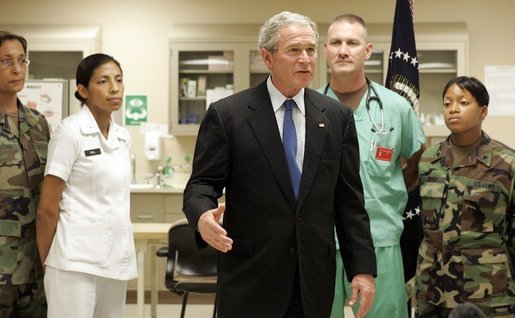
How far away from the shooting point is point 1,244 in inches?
100

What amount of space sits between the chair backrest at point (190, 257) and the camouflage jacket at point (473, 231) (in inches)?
71.7

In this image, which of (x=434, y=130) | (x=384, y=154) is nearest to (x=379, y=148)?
(x=384, y=154)

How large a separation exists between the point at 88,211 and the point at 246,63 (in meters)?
3.66

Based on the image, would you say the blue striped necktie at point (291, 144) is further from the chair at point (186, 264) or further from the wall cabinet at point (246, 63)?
the wall cabinet at point (246, 63)

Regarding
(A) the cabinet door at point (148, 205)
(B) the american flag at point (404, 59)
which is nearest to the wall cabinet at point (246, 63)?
(A) the cabinet door at point (148, 205)

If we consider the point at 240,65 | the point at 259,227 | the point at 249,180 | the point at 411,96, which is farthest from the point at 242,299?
the point at 240,65

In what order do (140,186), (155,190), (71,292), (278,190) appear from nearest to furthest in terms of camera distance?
(278,190) < (71,292) < (155,190) < (140,186)

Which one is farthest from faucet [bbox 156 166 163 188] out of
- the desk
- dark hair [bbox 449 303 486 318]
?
dark hair [bbox 449 303 486 318]

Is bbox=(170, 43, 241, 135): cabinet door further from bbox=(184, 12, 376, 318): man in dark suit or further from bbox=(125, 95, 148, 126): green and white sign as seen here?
bbox=(184, 12, 376, 318): man in dark suit

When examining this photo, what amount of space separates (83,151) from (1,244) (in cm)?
45

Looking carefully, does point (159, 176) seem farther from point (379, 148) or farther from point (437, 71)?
point (379, 148)

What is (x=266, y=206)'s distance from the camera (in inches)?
76.2

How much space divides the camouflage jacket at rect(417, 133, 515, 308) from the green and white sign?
13.4 ft

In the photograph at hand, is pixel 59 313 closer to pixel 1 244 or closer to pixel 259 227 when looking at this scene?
pixel 1 244
